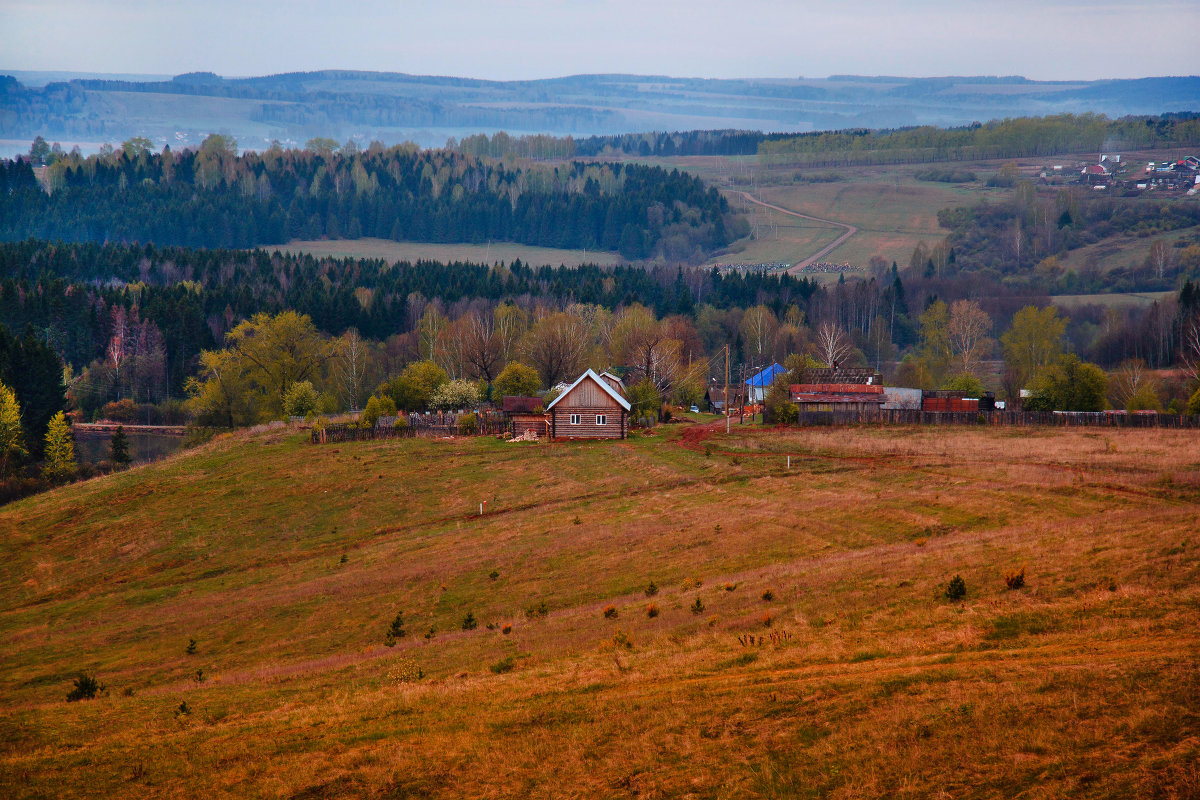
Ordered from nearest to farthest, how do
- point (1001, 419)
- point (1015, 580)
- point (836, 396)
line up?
point (1015, 580) → point (1001, 419) → point (836, 396)

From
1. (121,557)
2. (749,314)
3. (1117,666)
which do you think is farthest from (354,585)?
(749,314)

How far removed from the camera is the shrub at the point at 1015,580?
83.6 ft

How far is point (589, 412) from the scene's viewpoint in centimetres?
6612

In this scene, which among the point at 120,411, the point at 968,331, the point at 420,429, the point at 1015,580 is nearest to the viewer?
the point at 1015,580

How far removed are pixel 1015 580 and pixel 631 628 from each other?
9917 mm

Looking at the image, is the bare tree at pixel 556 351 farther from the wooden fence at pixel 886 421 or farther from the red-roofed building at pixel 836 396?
the red-roofed building at pixel 836 396

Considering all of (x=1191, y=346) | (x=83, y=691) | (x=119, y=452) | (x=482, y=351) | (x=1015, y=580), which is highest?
(x=1015, y=580)

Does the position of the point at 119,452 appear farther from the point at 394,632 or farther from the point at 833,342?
the point at 833,342

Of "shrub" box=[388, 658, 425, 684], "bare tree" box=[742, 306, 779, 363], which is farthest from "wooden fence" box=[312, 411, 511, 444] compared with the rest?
"bare tree" box=[742, 306, 779, 363]

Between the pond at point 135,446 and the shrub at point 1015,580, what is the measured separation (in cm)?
6853

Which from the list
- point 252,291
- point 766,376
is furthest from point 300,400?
point 252,291

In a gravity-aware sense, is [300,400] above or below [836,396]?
below

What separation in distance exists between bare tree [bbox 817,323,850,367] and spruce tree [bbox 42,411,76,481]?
73.9 m

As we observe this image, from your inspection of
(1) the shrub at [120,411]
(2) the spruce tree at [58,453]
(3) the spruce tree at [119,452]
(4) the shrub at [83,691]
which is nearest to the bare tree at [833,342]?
(3) the spruce tree at [119,452]
